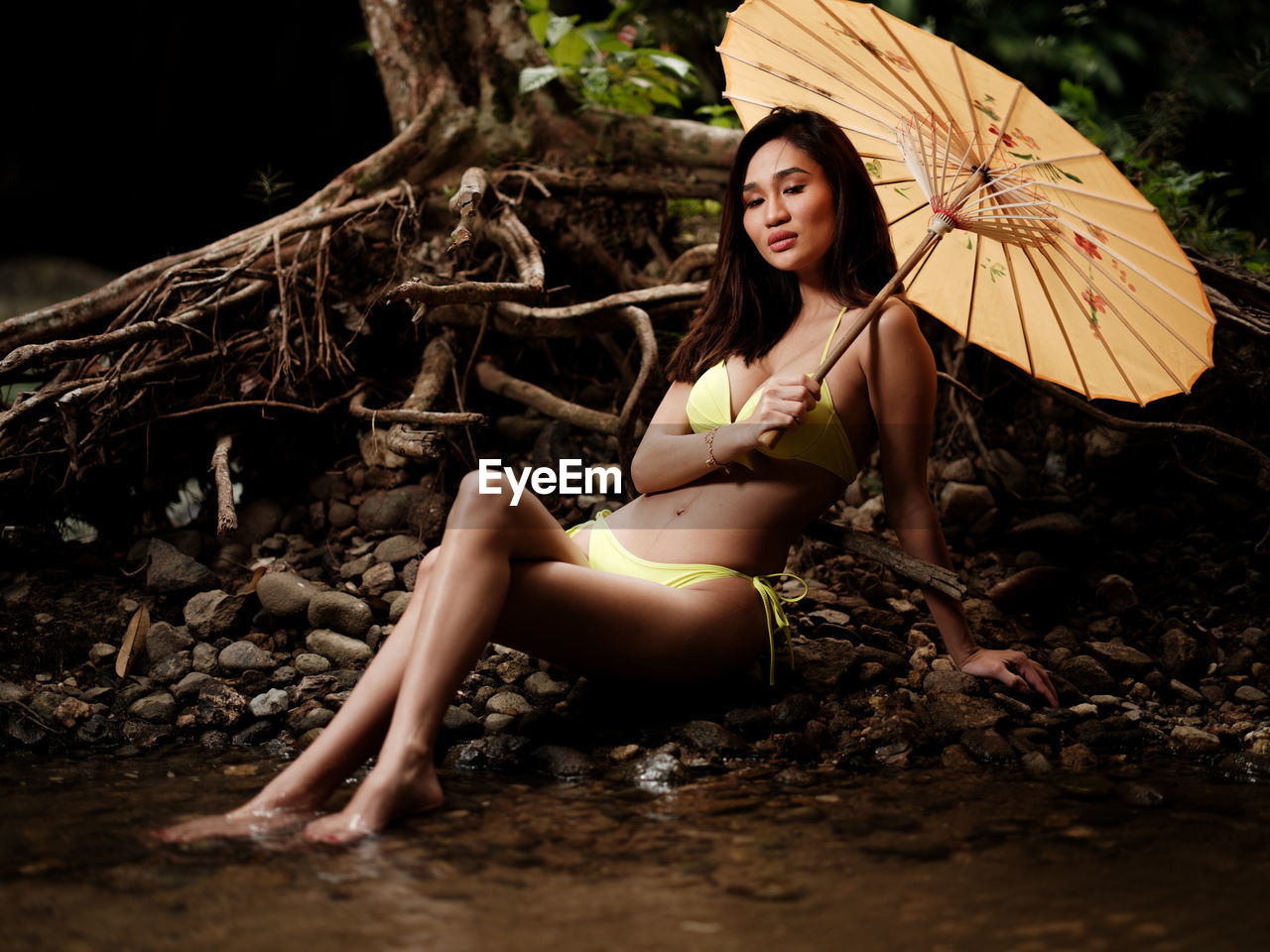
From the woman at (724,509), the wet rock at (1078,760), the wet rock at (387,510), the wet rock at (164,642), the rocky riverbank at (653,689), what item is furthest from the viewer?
the wet rock at (387,510)

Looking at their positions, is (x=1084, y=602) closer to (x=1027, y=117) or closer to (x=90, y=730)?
(x=1027, y=117)

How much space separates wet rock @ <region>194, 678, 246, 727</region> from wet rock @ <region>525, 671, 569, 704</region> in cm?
78

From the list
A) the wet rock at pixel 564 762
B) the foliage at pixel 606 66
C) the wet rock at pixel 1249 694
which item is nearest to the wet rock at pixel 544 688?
the wet rock at pixel 564 762

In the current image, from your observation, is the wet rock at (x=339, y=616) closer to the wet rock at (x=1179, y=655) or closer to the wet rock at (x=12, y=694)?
the wet rock at (x=12, y=694)

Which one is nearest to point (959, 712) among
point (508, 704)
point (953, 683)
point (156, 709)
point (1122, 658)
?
point (953, 683)

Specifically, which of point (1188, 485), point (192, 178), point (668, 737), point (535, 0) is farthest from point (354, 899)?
point (192, 178)

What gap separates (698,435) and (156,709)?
165cm

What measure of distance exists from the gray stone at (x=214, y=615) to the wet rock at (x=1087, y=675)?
2493 millimetres

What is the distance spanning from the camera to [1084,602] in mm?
3248

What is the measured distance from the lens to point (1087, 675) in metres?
2.72

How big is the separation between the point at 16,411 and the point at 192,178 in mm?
3864

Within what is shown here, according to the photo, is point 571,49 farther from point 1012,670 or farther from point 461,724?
point 1012,670

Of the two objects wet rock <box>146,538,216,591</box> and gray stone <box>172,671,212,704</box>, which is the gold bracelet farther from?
wet rock <box>146,538,216,591</box>

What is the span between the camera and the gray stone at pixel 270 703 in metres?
2.62
